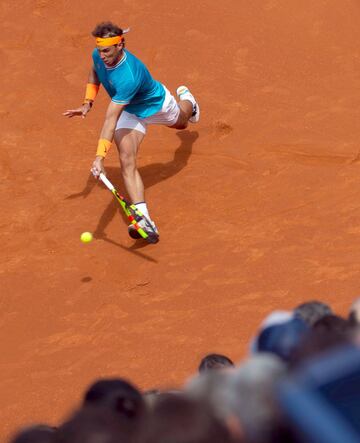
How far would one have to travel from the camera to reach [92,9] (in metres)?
10.9

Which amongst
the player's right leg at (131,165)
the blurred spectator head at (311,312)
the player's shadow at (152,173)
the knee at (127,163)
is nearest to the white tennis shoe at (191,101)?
the player's shadow at (152,173)

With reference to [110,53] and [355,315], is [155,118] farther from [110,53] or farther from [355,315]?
[355,315]

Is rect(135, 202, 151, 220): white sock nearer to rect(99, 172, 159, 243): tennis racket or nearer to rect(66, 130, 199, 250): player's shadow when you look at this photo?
rect(99, 172, 159, 243): tennis racket

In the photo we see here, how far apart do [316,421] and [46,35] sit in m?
9.40

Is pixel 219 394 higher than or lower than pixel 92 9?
higher

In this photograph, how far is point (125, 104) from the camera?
689cm

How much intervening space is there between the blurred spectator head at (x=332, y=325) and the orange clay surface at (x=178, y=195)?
269 cm

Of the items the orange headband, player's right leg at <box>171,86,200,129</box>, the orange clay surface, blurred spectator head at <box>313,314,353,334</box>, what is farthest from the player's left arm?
blurred spectator head at <box>313,314,353,334</box>

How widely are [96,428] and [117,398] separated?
31 centimetres

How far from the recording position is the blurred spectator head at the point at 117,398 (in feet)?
7.63

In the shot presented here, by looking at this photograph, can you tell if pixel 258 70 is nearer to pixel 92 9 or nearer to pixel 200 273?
pixel 92 9

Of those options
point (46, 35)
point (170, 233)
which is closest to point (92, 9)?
point (46, 35)

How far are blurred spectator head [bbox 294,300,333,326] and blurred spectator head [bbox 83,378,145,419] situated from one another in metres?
0.66

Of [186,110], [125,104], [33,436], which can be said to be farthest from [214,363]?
[186,110]
